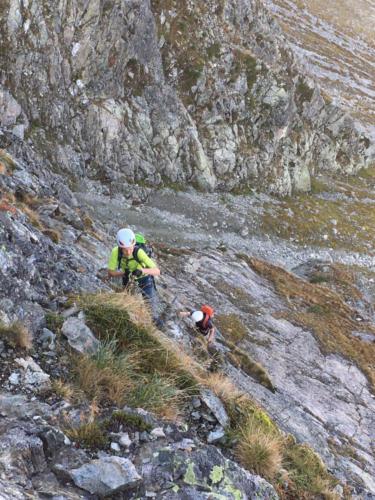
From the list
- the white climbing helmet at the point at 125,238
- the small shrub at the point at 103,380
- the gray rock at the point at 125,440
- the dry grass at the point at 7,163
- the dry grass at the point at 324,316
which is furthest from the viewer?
the dry grass at the point at 324,316

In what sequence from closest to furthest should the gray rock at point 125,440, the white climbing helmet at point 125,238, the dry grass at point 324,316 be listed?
the gray rock at point 125,440 → the white climbing helmet at point 125,238 → the dry grass at point 324,316

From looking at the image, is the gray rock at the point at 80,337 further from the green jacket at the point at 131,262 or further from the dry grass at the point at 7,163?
the dry grass at the point at 7,163

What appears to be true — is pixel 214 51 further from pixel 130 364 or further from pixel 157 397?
pixel 157 397

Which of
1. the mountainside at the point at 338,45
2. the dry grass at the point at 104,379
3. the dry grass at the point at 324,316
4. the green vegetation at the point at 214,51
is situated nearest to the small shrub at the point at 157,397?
the dry grass at the point at 104,379

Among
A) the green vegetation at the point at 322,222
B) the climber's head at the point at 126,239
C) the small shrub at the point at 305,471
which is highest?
the climber's head at the point at 126,239

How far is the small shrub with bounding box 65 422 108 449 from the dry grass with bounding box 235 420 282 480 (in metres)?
2.70

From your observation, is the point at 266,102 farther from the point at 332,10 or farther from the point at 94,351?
the point at 332,10

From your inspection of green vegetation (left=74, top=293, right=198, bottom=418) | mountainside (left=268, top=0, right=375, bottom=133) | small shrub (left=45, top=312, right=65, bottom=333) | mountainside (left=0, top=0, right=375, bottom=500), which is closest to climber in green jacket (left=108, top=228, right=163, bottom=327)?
A: mountainside (left=0, top=0, right=375, bottom=500)

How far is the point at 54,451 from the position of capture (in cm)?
613

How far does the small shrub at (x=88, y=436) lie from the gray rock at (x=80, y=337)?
1599 millimetres

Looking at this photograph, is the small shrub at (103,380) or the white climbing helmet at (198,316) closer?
the small shrub at (103,380)

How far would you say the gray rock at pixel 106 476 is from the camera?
595 cm

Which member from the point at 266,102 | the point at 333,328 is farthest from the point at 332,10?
the point at 333,328

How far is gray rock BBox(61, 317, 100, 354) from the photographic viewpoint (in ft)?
26.2
